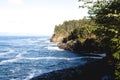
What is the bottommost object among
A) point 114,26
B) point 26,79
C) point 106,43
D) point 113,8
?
point 26,79

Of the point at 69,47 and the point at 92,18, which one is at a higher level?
the point at 92,18

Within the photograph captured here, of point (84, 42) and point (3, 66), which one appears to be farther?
point (84, 42)

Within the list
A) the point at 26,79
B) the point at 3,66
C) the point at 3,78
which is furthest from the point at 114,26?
the point at 3,66

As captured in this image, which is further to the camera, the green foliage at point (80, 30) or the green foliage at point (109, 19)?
the green foliage at point (80, 30)

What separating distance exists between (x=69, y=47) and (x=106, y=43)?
97.6m

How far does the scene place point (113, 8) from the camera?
13.2 m

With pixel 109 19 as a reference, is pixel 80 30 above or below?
below

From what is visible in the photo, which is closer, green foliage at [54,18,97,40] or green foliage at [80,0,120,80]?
green foliage at [80,0,120,80]

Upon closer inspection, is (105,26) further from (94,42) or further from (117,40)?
(94,42)

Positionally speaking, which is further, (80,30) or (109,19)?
(80,30)

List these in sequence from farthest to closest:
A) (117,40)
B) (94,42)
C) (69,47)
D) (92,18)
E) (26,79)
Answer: (69,47) < (94,42) < (26,79) < (92,18) < (117,40)

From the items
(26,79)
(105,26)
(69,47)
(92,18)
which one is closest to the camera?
(105,26)

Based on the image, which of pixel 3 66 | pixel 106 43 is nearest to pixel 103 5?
pixel 106 43

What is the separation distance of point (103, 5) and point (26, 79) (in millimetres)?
34833
